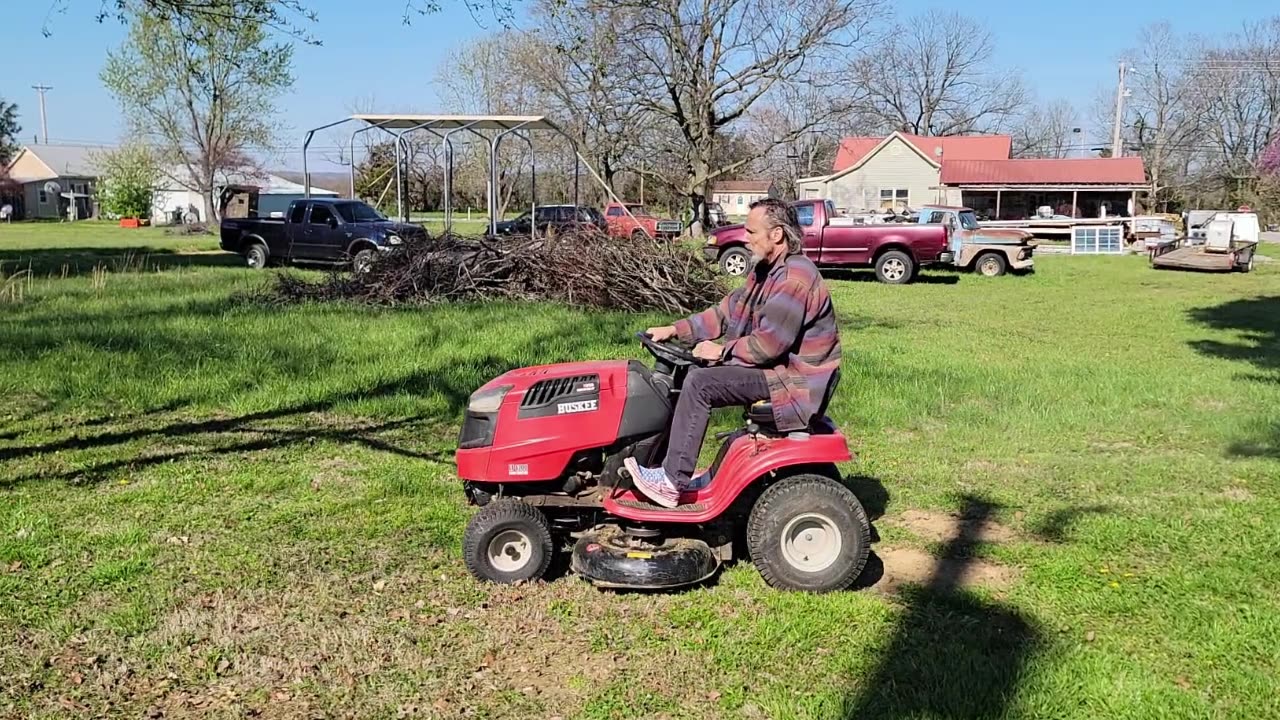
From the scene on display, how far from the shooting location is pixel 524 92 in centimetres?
4459

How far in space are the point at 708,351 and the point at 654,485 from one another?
2.06ft

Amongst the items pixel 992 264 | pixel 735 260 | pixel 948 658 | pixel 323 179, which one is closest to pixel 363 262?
pixel 735 260

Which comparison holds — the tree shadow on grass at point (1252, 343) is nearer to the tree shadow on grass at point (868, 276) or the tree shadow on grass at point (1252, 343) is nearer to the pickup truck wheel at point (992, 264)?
the tree shadow on grass at point (868, 276)

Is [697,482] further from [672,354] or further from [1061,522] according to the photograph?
[1061,522]

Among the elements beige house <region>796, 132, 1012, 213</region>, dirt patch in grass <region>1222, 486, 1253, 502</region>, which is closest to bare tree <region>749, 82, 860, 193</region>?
beige house <region>796, 132, 1012, 213</region>

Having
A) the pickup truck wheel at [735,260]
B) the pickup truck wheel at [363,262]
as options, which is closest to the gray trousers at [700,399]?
the pickup truck wheel at [363,262]

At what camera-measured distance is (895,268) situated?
21875mm

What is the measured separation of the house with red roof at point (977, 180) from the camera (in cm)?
5025

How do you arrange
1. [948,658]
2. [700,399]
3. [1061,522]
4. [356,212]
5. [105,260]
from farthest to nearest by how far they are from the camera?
[105,260] < [356,212] < [1061,522] < [700,399] < [948,658]

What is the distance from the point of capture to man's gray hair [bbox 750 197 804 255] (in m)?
4.45

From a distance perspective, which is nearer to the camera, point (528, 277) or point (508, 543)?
point (508, 543)

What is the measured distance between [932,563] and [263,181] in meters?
69.8

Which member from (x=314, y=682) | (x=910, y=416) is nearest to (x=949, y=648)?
(x=314, y=682)

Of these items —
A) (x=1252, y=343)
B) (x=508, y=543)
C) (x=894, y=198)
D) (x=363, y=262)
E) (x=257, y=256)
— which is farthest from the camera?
(x=894, y=198)
